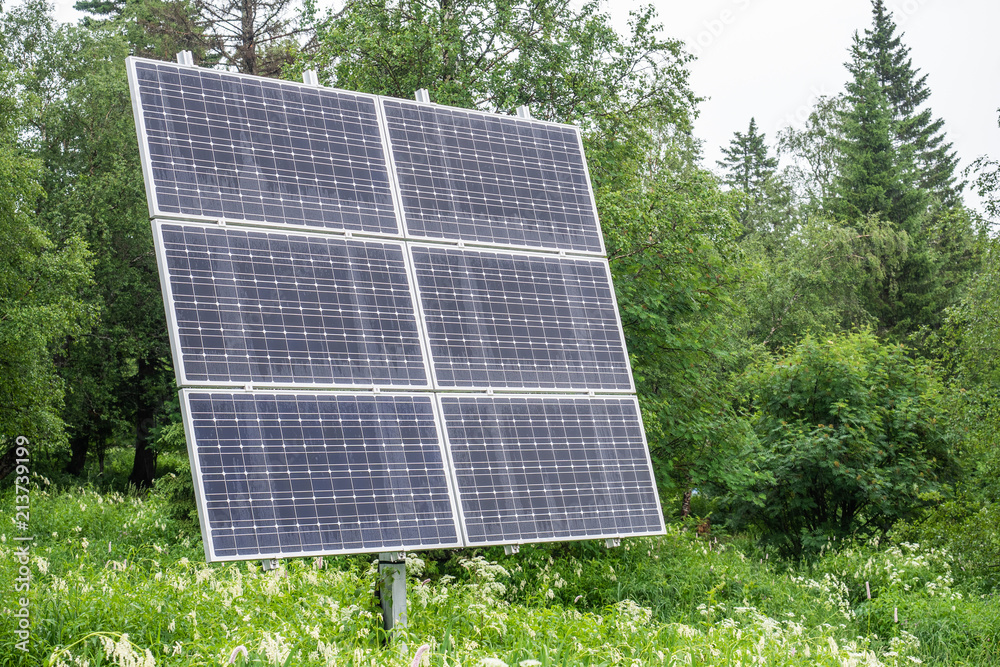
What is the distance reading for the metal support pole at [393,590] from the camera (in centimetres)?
849

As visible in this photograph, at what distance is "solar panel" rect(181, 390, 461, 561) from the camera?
7227mm

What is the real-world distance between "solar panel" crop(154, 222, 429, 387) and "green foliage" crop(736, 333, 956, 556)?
41.9 ft

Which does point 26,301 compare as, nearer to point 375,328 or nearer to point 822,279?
point 375,328

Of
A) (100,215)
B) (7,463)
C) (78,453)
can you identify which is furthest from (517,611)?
(78,453)

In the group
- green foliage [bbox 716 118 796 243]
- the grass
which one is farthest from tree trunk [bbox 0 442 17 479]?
green foliage [bbox 716 118 796 243]

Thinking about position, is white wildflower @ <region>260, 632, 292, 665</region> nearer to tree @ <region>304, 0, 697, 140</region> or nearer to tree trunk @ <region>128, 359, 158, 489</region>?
tree @ <region>304, 0, 697, 140</region>

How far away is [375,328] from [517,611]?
3662 millimetres

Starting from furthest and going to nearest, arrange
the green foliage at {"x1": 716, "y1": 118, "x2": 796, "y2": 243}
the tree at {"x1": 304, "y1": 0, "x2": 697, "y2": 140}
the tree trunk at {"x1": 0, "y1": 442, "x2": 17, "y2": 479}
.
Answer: the green foliage at {"x1": 716, "y1": 118, "x2": 796, "y2": 243}
the tree trunk at {"x1": 0, "y1": 442, "x2": 17, "y2": 479}
the tree at {"x1": 304, "y1": 0, "x2": 697, "y2": 140}

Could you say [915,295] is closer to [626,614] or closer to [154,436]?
[154,436]

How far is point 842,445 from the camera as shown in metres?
20.2

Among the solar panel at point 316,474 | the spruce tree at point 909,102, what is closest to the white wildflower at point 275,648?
the solar panel at point 316,474

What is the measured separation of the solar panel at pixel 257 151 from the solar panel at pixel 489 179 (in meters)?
0.37

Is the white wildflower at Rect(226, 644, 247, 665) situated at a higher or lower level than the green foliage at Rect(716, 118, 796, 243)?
lower

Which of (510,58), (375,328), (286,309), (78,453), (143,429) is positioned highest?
(510,58)
